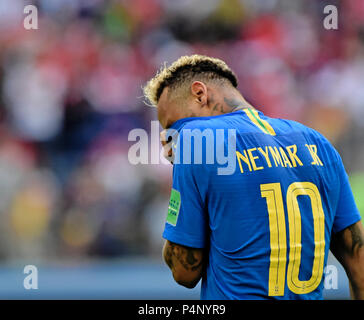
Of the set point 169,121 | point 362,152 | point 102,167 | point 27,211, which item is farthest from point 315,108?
point 169,121

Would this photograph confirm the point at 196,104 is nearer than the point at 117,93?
Yes

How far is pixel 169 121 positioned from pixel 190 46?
14.1 ft

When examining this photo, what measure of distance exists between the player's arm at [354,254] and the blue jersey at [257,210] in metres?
0.11

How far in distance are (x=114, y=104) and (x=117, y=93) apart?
4.9 inches

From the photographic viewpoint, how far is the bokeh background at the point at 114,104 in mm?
5645

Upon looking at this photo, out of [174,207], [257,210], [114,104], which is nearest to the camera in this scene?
[257,210]

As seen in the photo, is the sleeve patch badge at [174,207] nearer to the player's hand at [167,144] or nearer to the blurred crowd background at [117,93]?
the player's hand at [167,144]

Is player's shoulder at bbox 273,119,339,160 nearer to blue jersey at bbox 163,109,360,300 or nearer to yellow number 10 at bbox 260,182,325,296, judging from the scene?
blue jersey at bbox 163,109,360,300

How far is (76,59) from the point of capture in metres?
6.33

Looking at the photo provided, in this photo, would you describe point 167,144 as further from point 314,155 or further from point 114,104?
point 114,104

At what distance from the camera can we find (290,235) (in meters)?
1.87

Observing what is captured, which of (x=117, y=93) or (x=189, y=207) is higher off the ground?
(x=117, y=93)

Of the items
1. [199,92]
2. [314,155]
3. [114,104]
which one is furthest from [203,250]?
[114,104]

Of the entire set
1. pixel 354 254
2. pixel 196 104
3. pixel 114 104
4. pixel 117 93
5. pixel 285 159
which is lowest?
pixel 354 254
